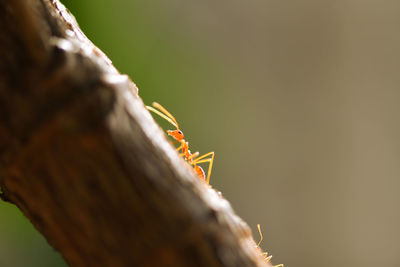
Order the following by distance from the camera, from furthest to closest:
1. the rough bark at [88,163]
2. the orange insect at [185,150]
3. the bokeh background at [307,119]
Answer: the bokeh background at [307,119], the orange insect at [185,150], the rough bark at [88,163]

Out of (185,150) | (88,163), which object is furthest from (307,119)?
(88,163)

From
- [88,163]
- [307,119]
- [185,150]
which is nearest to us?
[88,163]

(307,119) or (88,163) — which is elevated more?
(307,119)

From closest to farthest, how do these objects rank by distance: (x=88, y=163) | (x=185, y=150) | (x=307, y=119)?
(x=88, y=163), (x=185, y=150), (x=307, y=119)

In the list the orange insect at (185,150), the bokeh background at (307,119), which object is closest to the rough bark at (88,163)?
the orange insect at (185,150)

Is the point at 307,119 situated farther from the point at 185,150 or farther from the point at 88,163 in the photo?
the point at 88,163

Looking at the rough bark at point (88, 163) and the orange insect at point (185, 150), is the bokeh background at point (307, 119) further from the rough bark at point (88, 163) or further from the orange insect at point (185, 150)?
the rough bark at point (88, 163)

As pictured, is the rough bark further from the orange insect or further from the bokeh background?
the bokeh background

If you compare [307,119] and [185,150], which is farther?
[307,119]
